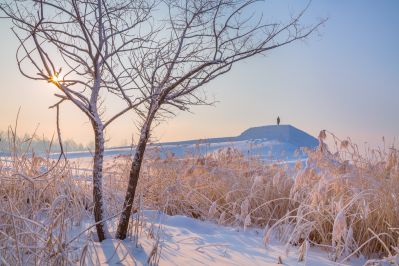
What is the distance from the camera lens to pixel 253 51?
240 centimetres

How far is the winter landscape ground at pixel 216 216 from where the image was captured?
6.71 feet

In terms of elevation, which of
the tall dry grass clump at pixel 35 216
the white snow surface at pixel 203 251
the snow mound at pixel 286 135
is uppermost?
the snow mound at pixel 286 135

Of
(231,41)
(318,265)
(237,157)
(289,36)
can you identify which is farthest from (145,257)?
(237,157)

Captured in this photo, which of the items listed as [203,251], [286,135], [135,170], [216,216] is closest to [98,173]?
[135,170]

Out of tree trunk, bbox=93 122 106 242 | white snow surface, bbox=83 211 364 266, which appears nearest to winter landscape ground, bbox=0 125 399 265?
white snow surface, bbox=83 211 364 266

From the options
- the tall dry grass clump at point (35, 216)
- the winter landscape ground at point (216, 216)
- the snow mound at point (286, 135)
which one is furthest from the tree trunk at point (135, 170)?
the snow mound at point (286, 135)

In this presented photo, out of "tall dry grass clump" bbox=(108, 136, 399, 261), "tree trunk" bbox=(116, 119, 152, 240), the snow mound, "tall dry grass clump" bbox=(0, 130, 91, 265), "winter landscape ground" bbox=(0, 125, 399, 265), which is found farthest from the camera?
the snow mound

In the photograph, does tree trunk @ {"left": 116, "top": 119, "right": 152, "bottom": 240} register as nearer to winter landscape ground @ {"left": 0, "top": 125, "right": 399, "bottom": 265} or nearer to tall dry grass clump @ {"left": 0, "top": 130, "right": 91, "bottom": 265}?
winter landscape ground @ {"left": 0, "top": 125, "right": 399, "bottom": 265}

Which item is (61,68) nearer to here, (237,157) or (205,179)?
(205,179)

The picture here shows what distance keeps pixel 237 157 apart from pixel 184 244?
2.90m

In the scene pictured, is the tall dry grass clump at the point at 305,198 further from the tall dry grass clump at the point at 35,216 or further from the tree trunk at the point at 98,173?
the tall dry grass clump at the point at 35,216

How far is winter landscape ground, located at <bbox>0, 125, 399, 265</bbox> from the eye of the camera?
204cm

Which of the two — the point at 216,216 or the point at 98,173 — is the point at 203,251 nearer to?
the point at 98,173

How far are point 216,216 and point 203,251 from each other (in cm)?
140
